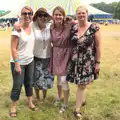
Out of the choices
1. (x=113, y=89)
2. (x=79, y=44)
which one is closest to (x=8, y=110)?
(x=79, y=44)

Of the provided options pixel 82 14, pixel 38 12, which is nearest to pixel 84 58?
pixel 82 14

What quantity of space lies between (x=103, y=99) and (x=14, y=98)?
189cm

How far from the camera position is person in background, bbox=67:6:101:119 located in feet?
14.8

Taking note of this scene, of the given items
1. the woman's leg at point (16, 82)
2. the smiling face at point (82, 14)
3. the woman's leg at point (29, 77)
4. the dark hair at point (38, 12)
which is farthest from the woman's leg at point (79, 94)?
the dark hair at point (38, 12)

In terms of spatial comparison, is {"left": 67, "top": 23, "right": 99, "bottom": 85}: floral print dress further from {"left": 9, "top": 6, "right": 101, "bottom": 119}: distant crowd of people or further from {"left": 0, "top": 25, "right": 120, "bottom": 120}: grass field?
{"left": 0, "top": 25, "right": 120, "bottom": 120}: grass field

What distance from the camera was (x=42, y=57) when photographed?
201 inches

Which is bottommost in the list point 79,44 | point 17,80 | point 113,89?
point 113,89

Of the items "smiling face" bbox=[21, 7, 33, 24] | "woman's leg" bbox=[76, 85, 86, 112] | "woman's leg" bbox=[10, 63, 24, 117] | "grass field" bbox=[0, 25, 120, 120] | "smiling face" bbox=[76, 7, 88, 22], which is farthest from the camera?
"grass field" bbox=[0, 25, 120, 120]

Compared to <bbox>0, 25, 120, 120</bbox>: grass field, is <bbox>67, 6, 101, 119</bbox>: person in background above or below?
above

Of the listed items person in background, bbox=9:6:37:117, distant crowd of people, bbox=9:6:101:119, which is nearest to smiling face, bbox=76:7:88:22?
distant crowd of people, bbox=9:6:101:119

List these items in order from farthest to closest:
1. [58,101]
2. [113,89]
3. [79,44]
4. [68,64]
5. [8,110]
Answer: [113,89] → [58,101] → [8,110] → [68,64] → [79,44]

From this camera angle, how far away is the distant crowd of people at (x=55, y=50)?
4.54m

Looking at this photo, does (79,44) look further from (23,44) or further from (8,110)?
(8,110)

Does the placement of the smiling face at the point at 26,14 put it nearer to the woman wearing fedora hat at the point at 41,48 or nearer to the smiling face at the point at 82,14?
the woman wearing fedora hat at the point at 41,48
